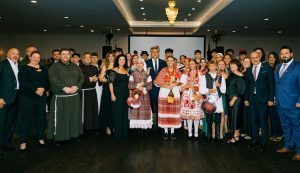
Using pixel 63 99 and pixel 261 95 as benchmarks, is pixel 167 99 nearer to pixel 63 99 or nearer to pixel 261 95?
pixel 261 95

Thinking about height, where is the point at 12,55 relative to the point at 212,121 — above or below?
above

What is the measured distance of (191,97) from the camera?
5.50 m

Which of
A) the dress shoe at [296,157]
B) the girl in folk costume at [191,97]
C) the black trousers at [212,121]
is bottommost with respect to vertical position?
the dress shoe at [296,157]

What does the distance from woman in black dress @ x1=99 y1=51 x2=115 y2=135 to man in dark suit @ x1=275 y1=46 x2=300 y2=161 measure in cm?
300

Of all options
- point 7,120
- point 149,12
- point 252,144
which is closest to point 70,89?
point 7,120

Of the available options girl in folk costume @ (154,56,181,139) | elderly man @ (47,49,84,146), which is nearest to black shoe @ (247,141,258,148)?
girl in folk costume @ (154,56,181,139)

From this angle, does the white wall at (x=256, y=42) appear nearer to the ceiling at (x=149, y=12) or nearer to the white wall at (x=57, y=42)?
the ceiling at (x=149, y=12)

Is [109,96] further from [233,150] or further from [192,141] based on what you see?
[233,150]

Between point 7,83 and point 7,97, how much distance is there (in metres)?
0.21

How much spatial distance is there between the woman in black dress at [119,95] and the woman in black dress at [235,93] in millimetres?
1854

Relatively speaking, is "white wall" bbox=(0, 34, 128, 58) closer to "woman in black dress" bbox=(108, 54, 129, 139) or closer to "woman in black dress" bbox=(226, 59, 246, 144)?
"woman in black dress" bbox=(108, 54, 129, 139)

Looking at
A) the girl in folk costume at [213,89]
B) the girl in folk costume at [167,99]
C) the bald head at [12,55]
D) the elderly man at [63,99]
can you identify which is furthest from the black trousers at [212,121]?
the bald head at [12,55]

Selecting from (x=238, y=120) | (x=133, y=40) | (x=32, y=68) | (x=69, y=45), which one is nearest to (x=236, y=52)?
(x=133, y=40)

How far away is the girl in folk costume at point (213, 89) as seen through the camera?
A: 5254mm
